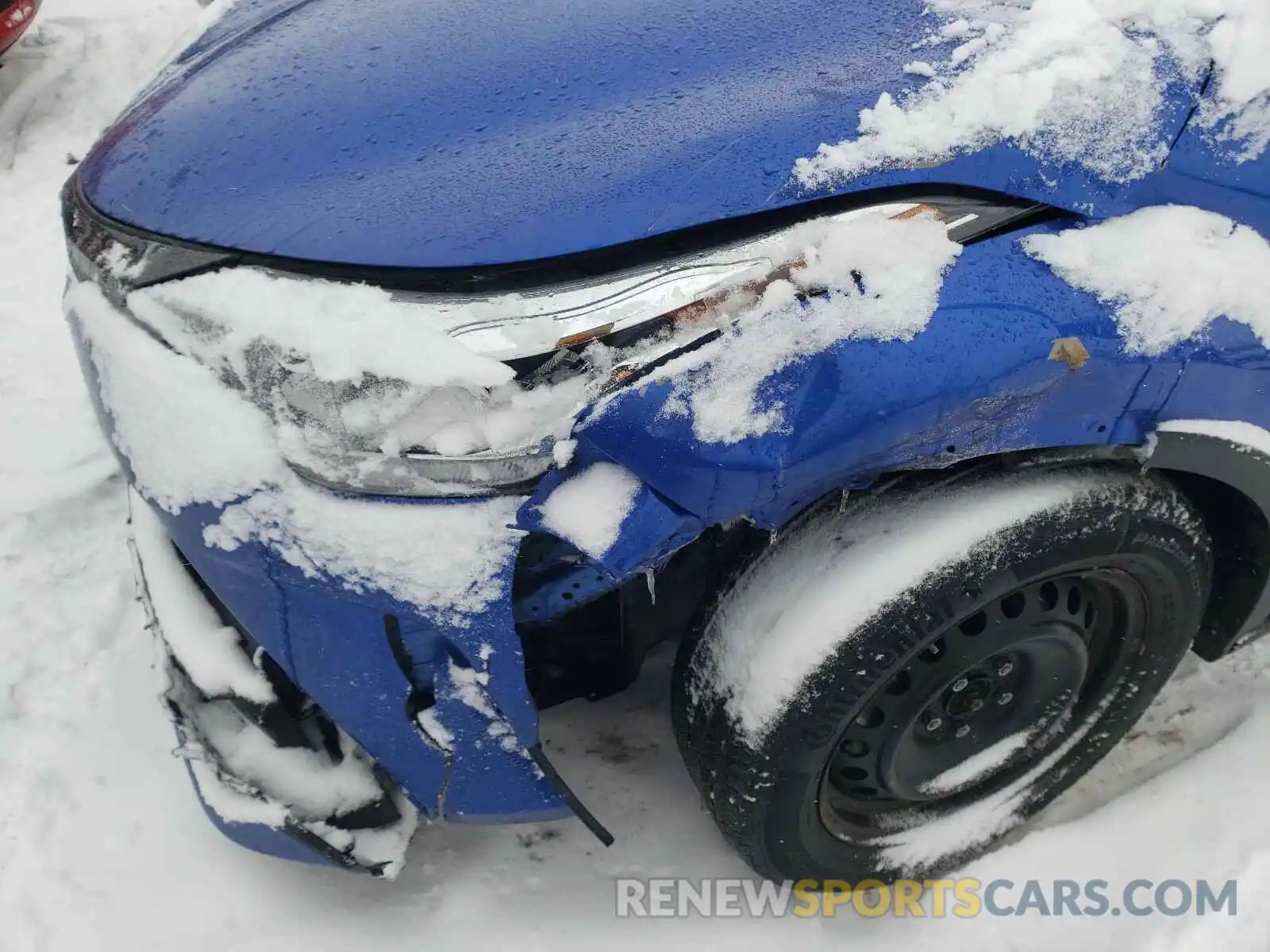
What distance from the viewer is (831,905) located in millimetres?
1936

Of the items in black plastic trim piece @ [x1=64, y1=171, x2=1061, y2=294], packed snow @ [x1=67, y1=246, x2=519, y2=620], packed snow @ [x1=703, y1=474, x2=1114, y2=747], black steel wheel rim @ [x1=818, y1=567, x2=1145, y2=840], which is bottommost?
black steel wheel rim @ [x1=818, y1=567, x2=1145, y2=840]

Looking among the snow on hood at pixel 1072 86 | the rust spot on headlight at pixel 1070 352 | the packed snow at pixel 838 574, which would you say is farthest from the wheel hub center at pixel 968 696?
the snow on hood at pixel 1072 86

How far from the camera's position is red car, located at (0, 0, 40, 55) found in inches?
178

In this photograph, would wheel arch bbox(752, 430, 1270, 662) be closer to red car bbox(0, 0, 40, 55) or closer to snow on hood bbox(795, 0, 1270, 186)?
snow on hood bbox(795, 0, 1270, 186)

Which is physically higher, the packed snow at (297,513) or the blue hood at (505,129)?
the blue hood at (505,129)

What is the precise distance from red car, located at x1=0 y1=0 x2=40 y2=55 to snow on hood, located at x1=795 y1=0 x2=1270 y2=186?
4.68 m

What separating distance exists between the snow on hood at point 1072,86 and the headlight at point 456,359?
0.23 meters

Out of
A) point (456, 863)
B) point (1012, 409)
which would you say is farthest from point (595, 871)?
point (1012, 409)

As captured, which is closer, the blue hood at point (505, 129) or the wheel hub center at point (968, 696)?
the blue hood at point (505, 129)

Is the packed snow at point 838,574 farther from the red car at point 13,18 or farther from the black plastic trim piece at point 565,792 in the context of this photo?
the red car at point 13,18

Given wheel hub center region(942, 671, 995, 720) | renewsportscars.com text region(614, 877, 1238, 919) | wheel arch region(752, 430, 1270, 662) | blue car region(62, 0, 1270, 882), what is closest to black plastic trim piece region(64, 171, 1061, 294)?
blue car region(62, 0, 1270, 882)

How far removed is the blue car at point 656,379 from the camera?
1.29 meters

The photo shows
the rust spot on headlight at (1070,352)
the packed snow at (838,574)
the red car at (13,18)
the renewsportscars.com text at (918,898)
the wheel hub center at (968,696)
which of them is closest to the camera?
the rust spot on headlight at (1070,352)

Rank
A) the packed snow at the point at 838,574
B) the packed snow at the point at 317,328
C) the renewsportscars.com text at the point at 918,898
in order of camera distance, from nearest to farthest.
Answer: the packed snow at the point at 317,328 < the packed snow at the point at 838,574 < the renewsportscars.com text at the point at 918,898
